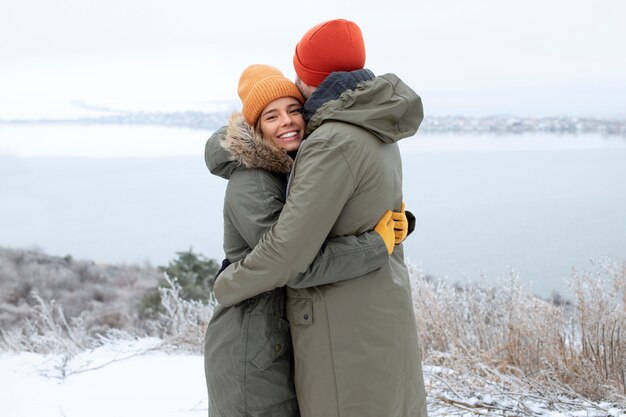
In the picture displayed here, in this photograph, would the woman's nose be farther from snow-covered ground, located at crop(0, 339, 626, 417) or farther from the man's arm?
snow-covered ground, located at crop(0, 339, 626, 417)

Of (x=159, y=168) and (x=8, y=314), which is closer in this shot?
(x=8, y=314)

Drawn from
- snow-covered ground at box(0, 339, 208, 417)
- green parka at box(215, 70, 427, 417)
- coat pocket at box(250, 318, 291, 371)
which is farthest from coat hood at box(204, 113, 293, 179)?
snow-covered ground at box(0, 339, 208, 417)

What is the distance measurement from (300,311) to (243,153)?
0.54 m

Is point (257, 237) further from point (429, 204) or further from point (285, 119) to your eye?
point (429, 204)

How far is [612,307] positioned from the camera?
3664 millimetres

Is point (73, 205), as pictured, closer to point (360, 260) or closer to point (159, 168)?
point (159, 168)

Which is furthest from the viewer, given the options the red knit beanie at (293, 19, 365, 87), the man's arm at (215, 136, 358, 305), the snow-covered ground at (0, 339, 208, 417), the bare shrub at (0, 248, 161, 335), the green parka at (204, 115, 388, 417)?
the bare shrub at (0, 248, 161, 335)

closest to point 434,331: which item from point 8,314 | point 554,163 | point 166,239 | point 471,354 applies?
point 471,354

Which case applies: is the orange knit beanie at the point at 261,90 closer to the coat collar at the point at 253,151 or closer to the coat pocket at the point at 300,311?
the coat collar at the point at 253,151

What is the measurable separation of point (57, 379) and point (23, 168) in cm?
5076

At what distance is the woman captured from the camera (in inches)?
73.1

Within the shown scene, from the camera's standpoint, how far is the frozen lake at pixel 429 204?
48.3ft

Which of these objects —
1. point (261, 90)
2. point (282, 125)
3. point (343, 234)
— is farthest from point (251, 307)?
point (261, 90)

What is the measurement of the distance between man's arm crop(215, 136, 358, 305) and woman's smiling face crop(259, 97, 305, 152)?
0.24 metres
